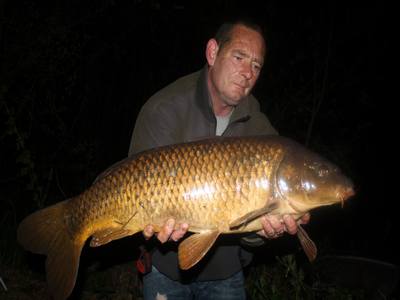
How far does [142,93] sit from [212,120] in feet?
27.5

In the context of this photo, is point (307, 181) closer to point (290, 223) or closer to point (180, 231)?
point (290, 223)

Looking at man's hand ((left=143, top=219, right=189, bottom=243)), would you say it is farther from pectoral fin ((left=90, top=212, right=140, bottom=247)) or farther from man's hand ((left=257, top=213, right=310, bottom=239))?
man's hand ((left=257, top=213, right=310, bottom=239))

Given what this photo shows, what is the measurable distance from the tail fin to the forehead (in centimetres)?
110

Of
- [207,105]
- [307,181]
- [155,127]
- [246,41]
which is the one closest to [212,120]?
[207,105]

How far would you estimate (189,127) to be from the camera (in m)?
1.99

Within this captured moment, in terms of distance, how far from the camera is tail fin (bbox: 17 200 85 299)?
1.78 metres

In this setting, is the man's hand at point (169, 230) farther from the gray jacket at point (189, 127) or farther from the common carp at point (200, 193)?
the gray jacket at point (189, 127)

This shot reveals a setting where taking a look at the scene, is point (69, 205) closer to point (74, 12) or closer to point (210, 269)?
point (210, 269)

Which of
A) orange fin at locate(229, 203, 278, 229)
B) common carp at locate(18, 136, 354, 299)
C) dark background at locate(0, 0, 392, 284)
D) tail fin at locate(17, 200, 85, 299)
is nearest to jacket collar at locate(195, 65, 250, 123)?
common carp at locate(18, 136, 354, 299)

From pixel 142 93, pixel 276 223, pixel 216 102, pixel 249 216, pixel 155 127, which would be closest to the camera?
pixel 249 216

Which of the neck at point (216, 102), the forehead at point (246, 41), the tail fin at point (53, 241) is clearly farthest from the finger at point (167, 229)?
the forehead at point (246, 41)

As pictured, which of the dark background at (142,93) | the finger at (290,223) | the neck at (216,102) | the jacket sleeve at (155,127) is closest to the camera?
the finger at (290,223)

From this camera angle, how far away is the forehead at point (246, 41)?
1914mm

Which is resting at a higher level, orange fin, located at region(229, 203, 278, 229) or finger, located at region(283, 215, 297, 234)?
orange fin, located at region(229, 203, 278, 229)
